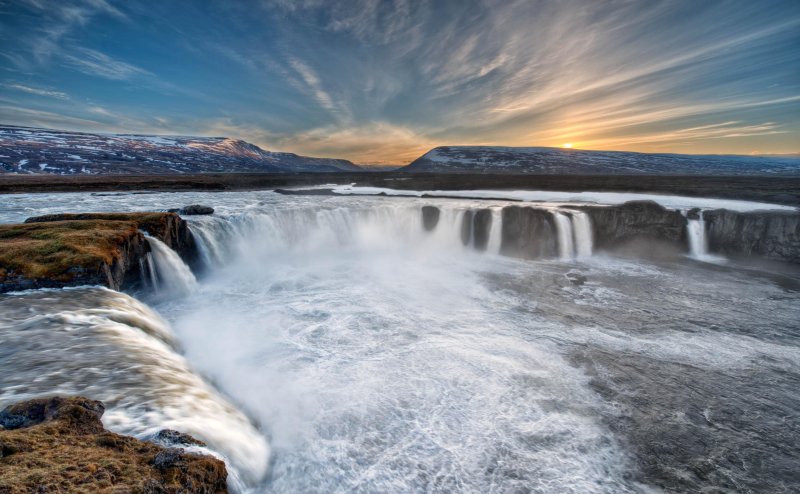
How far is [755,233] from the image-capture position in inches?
907

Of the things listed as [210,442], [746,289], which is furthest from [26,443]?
[746,289]

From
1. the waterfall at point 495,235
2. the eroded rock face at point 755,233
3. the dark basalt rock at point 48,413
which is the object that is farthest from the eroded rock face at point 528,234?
the dark basalt rock at point 48,413

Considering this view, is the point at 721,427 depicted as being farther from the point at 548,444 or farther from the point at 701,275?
the point at 701,275

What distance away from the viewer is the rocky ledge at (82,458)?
287 centimetres

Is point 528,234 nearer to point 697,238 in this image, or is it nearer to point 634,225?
point 634,225

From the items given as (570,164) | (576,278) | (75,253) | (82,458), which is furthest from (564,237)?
(570,164)

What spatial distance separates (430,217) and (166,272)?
61.6 ft

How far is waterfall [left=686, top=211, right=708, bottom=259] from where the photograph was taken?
2445 cm

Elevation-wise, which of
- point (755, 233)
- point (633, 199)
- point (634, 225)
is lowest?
point (755, 233)

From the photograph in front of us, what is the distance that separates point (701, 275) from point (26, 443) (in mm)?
27244

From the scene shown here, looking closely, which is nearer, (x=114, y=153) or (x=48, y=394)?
(x=48, y=394)

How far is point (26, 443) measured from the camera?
328 centimetres

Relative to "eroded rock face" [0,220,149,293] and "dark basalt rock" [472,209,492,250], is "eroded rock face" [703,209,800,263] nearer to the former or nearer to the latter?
"dark basalt rock" [472,209,492,250]

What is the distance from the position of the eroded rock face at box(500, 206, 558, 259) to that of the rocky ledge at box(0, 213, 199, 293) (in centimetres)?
2228
